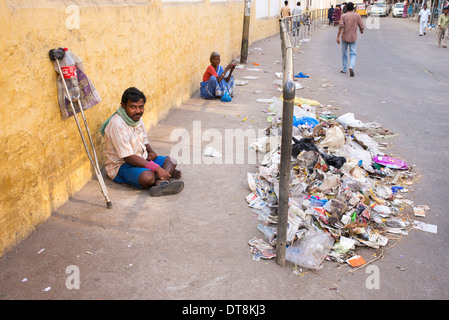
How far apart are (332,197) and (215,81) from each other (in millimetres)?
4240

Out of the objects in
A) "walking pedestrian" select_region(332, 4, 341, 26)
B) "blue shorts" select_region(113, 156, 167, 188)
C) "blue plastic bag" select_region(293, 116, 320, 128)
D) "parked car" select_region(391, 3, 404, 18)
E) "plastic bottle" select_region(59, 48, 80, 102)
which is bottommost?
"blue shorts" select_region(113, 156, 167, 188)

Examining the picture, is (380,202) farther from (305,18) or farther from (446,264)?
(305,18)

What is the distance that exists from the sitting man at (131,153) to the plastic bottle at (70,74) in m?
0.50

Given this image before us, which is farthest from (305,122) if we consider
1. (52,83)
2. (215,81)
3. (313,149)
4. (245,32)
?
(245,32)

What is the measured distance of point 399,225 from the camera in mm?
3529

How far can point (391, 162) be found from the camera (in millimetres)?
4848

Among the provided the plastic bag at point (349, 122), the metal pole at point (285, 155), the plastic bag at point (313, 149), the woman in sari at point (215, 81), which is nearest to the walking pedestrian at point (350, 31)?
the woman in sari at point (215, 81)

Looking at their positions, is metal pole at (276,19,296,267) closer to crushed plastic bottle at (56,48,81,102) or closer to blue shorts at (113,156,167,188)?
blue shorts at (113,156,167,188)

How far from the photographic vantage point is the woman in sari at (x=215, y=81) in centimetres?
745

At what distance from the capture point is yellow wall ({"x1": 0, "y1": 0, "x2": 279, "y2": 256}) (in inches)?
109

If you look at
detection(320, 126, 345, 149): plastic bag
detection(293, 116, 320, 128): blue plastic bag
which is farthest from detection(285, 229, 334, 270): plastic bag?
detection(293, 116, 320, 128): blue plastic bag

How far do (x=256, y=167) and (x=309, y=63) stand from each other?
28.7ft

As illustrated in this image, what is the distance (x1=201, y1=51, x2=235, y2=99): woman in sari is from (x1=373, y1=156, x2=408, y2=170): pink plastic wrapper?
3531mm

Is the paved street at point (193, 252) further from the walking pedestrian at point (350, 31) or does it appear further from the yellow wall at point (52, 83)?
the walking pedestrian at point (350, 31)
